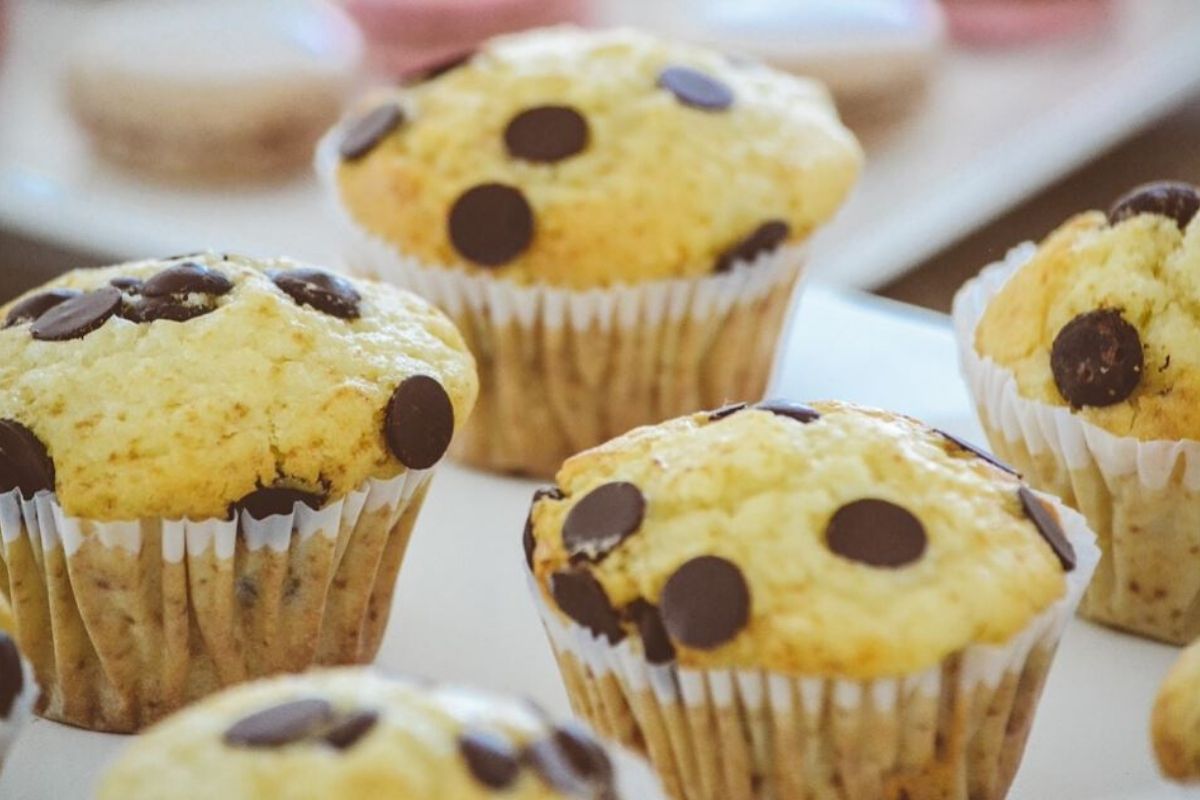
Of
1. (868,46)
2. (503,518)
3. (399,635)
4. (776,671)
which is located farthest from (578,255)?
(868,46)

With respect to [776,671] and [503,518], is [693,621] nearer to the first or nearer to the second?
[776,671]

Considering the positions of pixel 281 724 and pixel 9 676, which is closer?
pixel 281 724

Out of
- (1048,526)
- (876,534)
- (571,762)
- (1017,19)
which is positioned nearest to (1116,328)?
(1048,526)

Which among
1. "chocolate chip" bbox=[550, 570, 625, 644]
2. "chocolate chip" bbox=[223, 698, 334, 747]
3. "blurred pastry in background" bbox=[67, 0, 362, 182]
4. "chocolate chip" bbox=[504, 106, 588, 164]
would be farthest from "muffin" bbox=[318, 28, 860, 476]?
"blurred pastry in background" bbox=[67, 0, 362, 182]

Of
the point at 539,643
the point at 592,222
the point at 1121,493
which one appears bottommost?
the point at 539,643

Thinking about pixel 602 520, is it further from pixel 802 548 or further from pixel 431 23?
pixel 431 23

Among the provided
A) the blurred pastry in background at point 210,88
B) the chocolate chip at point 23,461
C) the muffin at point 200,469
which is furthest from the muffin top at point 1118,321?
the blurred pastry in background at point 210,88

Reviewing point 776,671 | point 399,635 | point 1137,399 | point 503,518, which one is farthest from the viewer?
point 503,518
